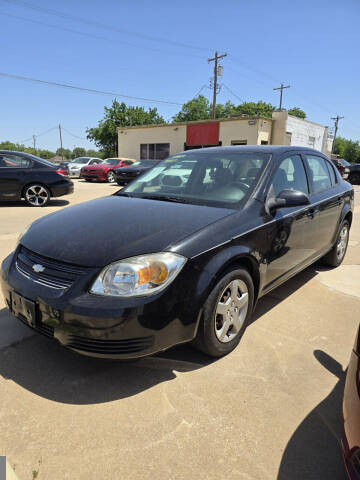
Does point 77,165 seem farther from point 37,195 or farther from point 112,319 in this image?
point 112,319

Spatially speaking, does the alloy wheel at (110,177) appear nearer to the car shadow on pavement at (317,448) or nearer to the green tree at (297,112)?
the car shadow on pavement at (317,448)

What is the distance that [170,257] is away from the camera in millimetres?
2004

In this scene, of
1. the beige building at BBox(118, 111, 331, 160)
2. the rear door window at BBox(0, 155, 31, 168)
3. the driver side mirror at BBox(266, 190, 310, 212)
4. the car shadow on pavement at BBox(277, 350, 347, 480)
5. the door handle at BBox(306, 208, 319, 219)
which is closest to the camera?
the car shadow on pavement at BBox(277, 350, 347, 480)

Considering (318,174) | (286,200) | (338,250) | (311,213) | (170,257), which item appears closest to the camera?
(170,257)

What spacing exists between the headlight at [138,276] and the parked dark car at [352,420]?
39.6 inches

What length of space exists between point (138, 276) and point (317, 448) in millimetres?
1294

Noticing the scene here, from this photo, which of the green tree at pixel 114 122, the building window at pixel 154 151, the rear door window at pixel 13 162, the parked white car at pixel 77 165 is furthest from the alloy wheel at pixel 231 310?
the green tree at pixel 114 122

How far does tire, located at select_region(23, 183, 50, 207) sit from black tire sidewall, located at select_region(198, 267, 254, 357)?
25.3ft

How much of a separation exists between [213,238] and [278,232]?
2.78 feet

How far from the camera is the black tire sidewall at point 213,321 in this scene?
2162mm

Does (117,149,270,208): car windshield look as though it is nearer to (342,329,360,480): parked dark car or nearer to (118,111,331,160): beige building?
(342,329,360,480): parked dark car

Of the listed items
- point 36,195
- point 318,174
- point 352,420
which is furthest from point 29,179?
point 352,420

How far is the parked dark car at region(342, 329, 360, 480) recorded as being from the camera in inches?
47.8

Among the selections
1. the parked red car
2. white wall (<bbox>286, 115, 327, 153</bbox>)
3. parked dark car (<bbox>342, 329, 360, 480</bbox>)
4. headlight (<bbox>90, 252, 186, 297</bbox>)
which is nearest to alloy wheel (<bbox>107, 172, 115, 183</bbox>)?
the parked red car
